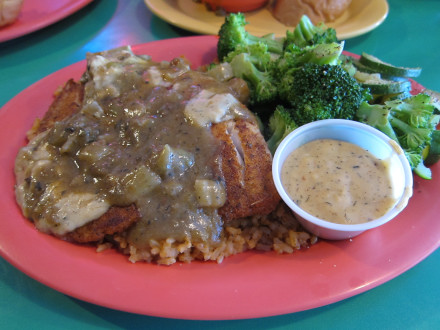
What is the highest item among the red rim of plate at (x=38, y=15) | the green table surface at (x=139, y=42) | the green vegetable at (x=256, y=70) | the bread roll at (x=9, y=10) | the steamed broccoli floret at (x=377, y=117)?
the bread roll at (x=9, y=10)

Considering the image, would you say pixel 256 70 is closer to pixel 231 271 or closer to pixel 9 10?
pixel 231 271

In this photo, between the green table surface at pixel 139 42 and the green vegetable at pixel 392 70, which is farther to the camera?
the green vegetable at pixel 392 70

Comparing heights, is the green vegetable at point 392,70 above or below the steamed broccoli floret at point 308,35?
below

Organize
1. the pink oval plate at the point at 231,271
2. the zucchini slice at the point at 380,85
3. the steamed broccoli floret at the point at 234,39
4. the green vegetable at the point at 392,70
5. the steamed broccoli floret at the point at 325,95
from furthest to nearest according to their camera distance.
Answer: the steamed broccoli floret at the point at 234,39, the green vegetable at the point at 392,70, the zucchini slice at the point at 380,85, the steamed broccoli floret at the point at 325,95, the pink oval plate at the point at 231,271

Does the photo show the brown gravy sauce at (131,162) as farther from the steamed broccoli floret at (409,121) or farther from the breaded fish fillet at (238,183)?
the steamed broccoli floret at (409,121)

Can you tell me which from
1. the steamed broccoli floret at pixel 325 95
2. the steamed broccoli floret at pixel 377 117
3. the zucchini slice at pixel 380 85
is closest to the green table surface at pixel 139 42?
the steamed broccoli floret at pixel 377 117

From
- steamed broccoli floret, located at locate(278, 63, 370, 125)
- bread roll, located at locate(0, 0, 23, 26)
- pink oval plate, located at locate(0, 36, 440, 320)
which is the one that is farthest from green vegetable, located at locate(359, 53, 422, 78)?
bread roll, located at locate(0, 0, 23, 26)

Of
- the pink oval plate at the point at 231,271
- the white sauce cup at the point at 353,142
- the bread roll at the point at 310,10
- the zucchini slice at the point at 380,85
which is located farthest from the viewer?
the bread roll at the point at 310,10
